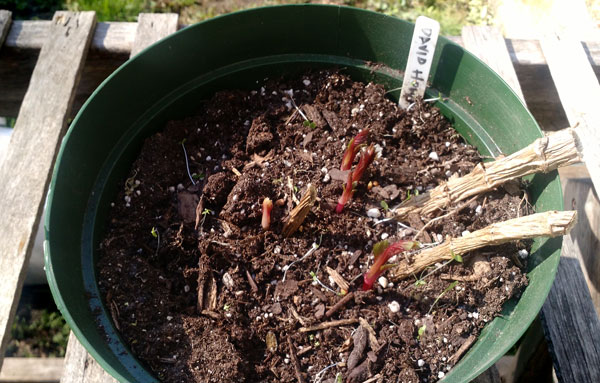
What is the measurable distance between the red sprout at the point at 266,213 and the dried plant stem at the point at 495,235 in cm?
41

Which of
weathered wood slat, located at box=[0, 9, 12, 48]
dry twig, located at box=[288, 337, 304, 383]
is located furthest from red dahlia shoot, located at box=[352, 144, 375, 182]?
weathered wood slat, located at box=[0, 9, 12, 48]

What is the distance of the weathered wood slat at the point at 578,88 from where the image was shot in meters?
1.48

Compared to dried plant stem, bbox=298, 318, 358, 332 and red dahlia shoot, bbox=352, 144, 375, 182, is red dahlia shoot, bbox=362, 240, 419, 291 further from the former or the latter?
red dahlia shoot, bbox=352, 144, 375, 182

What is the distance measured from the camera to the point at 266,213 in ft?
5.14

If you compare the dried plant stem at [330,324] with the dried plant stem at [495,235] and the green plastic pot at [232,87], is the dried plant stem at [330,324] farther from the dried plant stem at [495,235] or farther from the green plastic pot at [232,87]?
the green plastic pot at [232,87]

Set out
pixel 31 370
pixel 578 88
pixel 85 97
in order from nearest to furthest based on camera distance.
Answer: pixel 578 88 < pixel 85 97 < pixel 31 370

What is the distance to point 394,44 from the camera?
5.78 ft

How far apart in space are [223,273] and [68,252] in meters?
0.44

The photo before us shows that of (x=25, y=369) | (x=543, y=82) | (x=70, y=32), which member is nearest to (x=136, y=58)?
(x=70, y=32)

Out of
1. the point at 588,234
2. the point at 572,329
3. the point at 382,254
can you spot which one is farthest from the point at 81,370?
the point at 588,234

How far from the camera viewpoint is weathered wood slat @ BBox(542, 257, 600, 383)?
1.56 metres

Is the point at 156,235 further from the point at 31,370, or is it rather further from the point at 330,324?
the point at 31,370

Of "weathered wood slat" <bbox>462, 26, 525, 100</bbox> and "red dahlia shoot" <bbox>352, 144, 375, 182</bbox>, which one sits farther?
"weathered wood slat" <bbox>462, 26, 525, 100</bbox>

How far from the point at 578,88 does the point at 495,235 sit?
718mm
